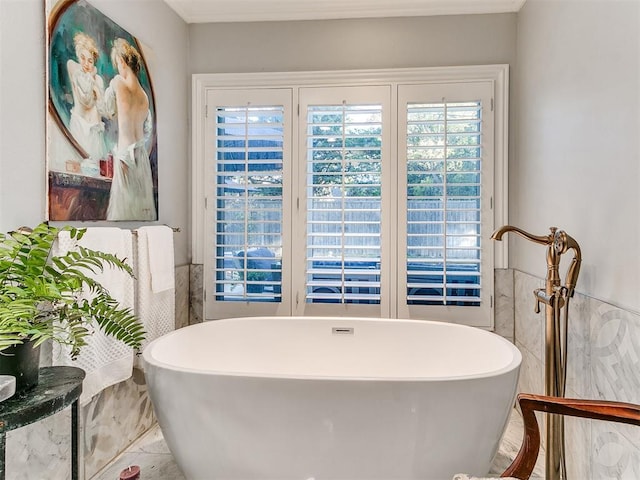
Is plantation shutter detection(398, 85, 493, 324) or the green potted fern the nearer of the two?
the green potted fern

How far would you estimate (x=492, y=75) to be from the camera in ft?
8.55

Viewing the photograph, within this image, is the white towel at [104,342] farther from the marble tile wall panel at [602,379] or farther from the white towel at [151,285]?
the marble tile wall panel at [602,379]

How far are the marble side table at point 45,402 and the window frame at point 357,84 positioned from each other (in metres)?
1.39

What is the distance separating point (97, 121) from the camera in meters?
1.93

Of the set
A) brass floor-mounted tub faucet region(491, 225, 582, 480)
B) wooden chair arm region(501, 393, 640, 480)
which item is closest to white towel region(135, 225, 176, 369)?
wooden chair arm region(501, 393, 640, 480)

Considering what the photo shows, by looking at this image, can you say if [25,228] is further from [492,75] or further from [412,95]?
[492,75]

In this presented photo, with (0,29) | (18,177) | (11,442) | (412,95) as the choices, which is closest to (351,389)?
(11,442)

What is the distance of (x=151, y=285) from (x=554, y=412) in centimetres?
179

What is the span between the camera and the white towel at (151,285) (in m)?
2.07

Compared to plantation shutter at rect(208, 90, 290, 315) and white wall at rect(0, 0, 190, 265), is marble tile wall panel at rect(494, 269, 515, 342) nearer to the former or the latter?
plantation shutter at rect(208, 90, 290, 315)

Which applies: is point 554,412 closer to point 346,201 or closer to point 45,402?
point 45,402

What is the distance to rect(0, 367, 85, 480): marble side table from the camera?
1.11 m

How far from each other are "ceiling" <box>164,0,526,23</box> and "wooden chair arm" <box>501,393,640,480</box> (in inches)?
91.8

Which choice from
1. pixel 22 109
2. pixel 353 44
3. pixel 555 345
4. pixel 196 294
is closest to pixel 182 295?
pixel 196 294
